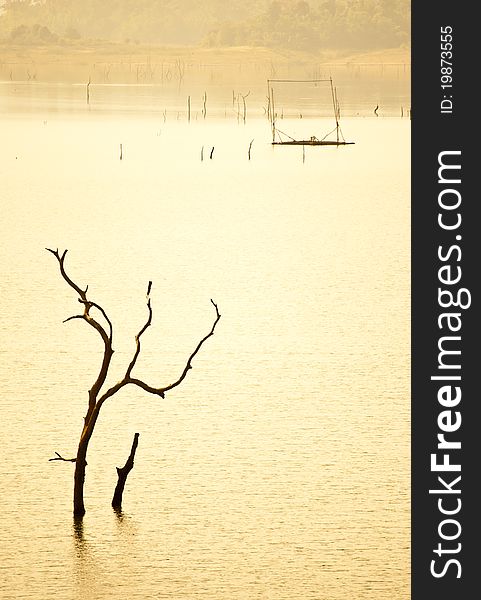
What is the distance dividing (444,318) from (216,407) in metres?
4.14

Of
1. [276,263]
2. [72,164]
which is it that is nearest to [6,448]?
[276,263]

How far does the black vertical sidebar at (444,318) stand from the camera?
848 cm

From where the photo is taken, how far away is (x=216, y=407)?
13.0 m

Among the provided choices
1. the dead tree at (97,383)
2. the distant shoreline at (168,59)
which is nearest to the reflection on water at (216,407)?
the dead tree at (97,383)

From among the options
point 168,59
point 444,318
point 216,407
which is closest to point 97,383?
point 444,318

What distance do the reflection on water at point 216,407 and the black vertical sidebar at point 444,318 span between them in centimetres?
74

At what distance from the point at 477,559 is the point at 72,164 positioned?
31.4m

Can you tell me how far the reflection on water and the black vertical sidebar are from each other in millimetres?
742

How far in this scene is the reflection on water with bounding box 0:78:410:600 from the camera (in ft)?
31.2

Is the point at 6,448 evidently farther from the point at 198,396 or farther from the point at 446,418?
the point at 446,418

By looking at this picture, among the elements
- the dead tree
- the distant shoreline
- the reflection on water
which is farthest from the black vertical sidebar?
the distant shoreline

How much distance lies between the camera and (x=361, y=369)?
14648 millimetres

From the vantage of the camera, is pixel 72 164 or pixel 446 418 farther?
pixel 72 164

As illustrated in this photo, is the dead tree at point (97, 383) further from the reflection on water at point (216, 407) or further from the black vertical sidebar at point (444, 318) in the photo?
the black vertical sidebar at point (444, 318)
